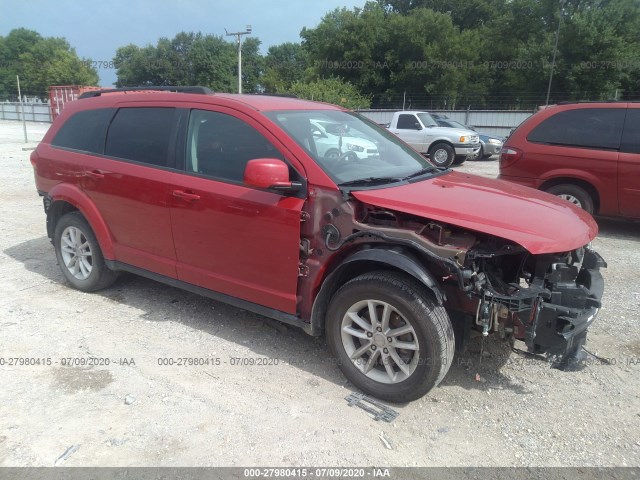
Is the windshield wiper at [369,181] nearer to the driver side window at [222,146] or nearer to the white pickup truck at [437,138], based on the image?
the driver side window at [222,146]

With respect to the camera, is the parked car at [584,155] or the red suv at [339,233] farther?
the parked car at [584,155]

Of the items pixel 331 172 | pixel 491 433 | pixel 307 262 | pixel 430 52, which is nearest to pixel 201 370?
pixel 307 262

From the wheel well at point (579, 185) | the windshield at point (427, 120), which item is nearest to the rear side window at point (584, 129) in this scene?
the wheel well at point (579, 185)

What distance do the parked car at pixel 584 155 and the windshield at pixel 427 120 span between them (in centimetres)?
963

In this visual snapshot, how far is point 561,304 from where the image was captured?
2867 mm

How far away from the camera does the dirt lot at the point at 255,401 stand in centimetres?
273

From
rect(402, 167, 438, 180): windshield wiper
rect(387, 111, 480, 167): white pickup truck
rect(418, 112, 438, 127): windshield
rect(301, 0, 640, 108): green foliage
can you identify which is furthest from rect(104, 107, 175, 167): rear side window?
rect(301, 0, 640, 108): green foliage

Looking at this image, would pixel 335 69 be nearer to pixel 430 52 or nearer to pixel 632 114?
pixel 430 52

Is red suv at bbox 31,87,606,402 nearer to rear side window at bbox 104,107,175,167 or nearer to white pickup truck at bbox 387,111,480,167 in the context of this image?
rear side window at bbox 104,107,175,167

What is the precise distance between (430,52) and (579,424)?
4250 cm

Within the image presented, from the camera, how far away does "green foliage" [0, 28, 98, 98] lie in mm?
61562

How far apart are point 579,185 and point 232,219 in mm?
5713

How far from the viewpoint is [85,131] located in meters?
4.76

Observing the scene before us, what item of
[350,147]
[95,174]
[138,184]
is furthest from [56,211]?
[350,147]
